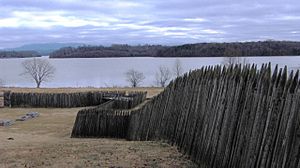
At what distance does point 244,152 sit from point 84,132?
14.1 meters

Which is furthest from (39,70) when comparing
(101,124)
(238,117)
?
(238,117)

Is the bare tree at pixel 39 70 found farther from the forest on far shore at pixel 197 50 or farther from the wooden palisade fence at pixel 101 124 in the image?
the wooden palisade fence at pixel 101 124

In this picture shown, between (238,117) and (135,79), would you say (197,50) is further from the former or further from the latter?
(238,117)

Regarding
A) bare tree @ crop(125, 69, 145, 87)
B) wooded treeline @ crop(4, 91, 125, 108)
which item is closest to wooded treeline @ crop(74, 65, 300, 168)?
wooded treeline @ crop(4, 91, 125, 108)

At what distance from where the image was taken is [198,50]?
3952 inches

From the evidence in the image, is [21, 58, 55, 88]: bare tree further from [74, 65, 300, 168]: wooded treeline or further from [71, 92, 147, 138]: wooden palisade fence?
[74, 65, 300, 168]: wooded treeline

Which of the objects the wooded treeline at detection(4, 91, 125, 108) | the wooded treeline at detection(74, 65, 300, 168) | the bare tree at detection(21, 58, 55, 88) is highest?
the wooded treeline at detection(74, 65, 300, 168)

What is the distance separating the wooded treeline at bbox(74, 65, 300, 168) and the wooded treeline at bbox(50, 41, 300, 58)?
3964 cm

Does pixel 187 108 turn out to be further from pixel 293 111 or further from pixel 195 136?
pixel 293 111

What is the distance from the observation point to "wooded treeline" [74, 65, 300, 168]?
4902 millimetres

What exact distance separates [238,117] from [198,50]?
94890mm

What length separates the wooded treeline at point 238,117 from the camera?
4902 mm

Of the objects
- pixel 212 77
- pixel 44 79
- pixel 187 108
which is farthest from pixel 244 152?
pixel 44 79

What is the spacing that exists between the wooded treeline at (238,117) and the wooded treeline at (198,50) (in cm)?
3964
